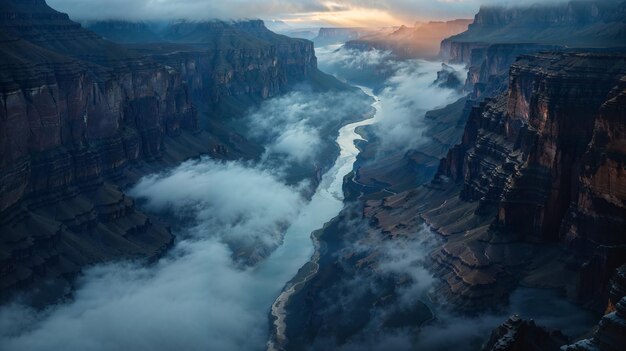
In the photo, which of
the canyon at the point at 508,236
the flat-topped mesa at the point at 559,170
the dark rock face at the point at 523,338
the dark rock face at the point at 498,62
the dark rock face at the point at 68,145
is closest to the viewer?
the dark rock face at the point at 523,338

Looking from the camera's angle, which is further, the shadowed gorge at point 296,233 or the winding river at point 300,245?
the winding river at point 300,245

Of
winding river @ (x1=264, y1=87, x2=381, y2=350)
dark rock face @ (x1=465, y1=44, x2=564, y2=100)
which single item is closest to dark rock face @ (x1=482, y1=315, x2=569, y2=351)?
winding river @ (x1=264, y1=87, x2=381, y2=350)

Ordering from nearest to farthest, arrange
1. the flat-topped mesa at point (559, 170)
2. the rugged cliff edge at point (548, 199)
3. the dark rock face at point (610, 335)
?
the dark rock face at point (610, 335) → the flat-topped mesa at point (559, 170) → the rugged cliff edge at point (548, 199)

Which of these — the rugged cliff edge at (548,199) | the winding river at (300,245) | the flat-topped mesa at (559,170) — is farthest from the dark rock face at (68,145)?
the flat-topped mesa at (559,170)

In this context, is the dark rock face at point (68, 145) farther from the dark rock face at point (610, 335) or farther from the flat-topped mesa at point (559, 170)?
the dark rock face at point (610, 335)

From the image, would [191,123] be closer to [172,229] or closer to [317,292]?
[172,229]

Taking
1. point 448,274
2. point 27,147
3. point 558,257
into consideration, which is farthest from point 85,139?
point 558,257

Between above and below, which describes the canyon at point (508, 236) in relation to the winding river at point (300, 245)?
above
